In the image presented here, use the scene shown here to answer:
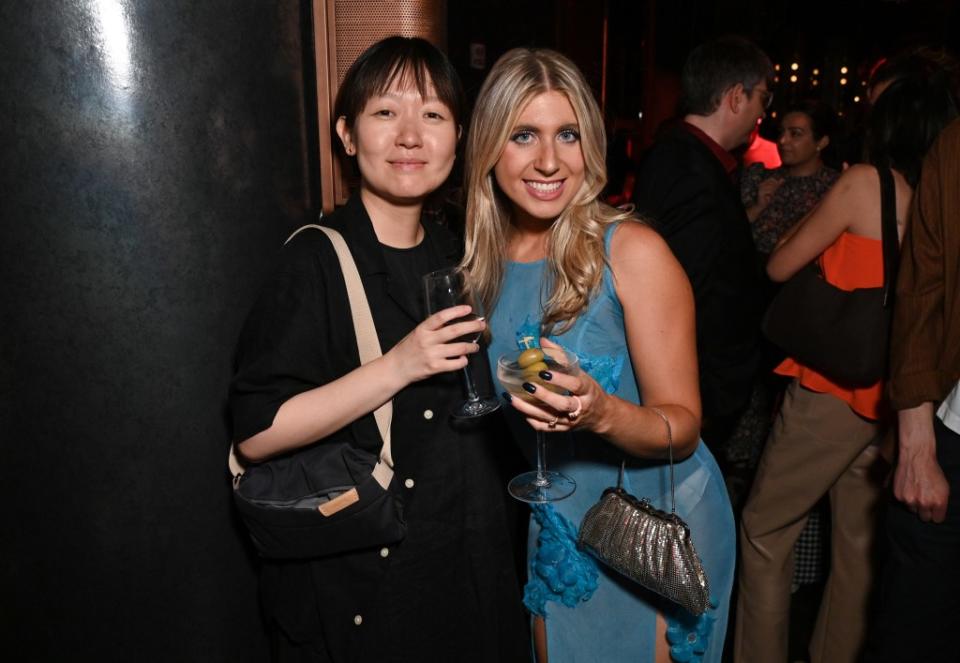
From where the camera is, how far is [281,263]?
1.56 metres

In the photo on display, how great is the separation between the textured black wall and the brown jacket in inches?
62.6

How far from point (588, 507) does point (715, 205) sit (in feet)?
5.40

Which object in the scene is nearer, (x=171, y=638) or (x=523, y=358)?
(x=523, y=358)

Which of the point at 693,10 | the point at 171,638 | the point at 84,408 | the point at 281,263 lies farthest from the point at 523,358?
the point at 693,10

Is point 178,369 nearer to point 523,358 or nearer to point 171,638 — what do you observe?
point 171,638

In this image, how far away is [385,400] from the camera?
1.49 meters

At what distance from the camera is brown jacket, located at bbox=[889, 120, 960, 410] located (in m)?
1.82

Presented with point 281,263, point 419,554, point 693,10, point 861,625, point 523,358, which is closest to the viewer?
point 523,358

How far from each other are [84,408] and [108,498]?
0.23 metres

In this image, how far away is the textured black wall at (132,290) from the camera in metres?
1.67

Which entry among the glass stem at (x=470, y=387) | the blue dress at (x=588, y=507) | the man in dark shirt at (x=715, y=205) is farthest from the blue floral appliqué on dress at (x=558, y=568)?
the man in dark shirt at (x=715, y=205)

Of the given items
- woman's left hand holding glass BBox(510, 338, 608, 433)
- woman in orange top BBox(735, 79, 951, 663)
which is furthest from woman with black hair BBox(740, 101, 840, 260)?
woman's left hand holding glass BBox(510, 338, 608, 433)

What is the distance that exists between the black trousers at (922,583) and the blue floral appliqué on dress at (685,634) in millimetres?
567

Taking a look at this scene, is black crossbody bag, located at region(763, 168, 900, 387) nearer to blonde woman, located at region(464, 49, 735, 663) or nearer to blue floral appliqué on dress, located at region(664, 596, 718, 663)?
blonde woman, located at region(464, 49, 735, 663)
